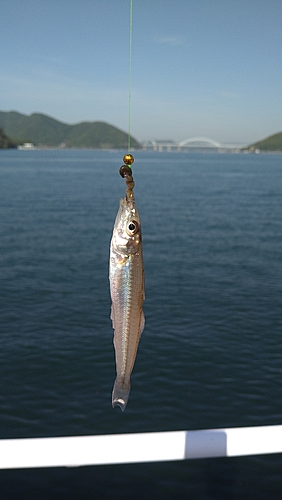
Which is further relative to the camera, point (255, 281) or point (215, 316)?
point (255, 281)

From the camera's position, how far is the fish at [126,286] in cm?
442

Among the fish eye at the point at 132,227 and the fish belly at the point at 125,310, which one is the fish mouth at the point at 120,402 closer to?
the fish belly at the point at 125,310

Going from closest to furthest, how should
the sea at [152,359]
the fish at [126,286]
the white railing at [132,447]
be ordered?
the white railing at [132,447] → the fish at [126,286] → the sea at [152,359]

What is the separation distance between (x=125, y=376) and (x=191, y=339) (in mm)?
18369

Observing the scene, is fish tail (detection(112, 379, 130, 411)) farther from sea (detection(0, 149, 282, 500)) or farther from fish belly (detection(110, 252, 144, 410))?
sea (detection(0, 149, 282, 500))

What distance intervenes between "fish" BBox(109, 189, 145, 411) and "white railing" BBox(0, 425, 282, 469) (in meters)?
0.43

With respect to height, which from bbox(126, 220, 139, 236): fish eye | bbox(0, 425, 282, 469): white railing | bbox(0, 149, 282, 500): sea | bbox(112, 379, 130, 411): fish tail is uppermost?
bbox(126, 220, 139, 236): fish eye

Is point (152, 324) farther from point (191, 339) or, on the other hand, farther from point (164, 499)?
point (164, 499)

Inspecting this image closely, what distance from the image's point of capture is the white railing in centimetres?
416

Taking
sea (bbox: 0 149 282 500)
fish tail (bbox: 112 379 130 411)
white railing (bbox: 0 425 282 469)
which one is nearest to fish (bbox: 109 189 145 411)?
Answer: fish tail (bbox: 112 379 130 411)

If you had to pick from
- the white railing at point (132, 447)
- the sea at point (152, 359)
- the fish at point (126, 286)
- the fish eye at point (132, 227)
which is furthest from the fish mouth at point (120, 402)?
the sea at point (152, 359)

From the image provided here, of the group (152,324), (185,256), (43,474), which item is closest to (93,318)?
(152,324)

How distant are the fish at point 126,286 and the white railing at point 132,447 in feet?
1.40

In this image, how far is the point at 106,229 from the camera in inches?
2098
